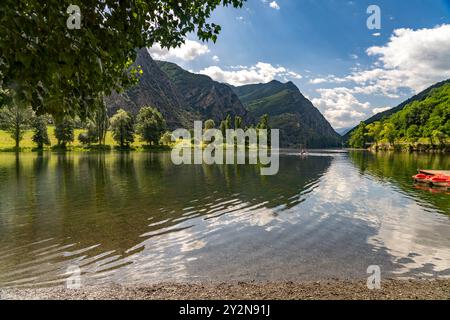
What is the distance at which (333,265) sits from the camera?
15570 millimetres

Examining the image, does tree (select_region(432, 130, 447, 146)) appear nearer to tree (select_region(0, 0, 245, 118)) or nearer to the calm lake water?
the calm lake water

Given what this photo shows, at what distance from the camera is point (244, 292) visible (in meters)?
11.7

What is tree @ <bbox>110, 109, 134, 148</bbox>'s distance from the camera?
148 metres

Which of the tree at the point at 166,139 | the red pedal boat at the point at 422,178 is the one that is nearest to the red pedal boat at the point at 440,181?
the red pedal boat at the point at 422,178

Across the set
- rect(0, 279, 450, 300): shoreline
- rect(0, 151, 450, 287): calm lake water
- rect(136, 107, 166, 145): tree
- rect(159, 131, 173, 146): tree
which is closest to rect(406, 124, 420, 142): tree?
rect(159, 131, 173, 146): tree

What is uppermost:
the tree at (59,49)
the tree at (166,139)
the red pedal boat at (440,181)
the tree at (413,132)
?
the tree at (413,132)

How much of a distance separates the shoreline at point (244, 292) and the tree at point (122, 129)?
14588cm

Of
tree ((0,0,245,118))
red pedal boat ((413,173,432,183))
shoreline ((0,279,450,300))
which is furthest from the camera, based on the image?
red pedal boat ((413,173,432,183))

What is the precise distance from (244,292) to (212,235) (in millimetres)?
8856

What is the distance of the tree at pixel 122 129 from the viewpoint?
14838 centimetres

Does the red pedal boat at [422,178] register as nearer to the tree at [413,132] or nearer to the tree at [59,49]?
the tree at [59,49]

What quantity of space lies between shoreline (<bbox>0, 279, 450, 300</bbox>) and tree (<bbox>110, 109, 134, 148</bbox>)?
146 meters

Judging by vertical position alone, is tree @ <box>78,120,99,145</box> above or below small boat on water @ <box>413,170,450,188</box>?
above

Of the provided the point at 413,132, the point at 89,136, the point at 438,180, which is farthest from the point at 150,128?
the point at 413,132
